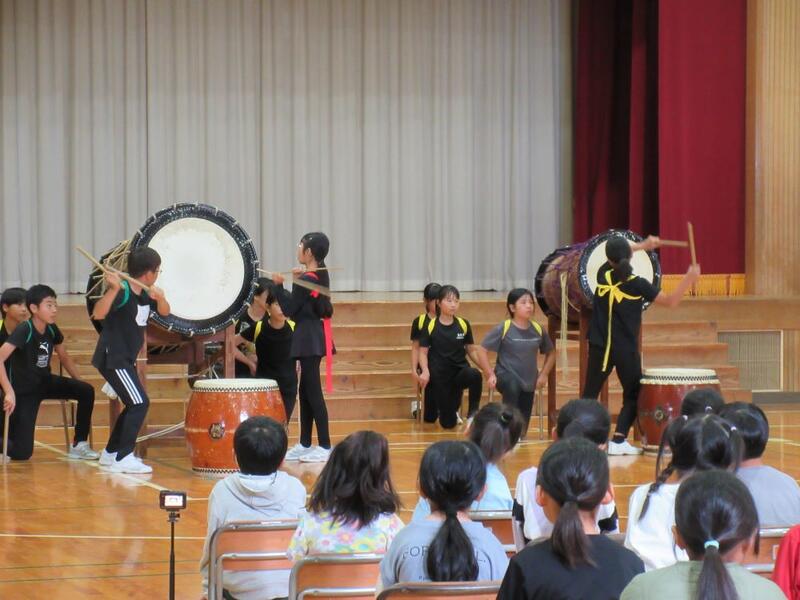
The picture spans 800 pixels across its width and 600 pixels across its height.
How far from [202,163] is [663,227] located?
4.85 metres

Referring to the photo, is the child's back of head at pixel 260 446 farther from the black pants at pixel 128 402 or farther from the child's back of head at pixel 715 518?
the black pants at pixel 128 402

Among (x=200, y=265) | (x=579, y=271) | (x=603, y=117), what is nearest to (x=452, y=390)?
(x=579, y=271)

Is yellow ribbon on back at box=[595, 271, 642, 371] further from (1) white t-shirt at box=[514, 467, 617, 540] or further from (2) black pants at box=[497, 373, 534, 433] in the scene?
(1) white t-shirt at box=[514, 467, 617, 540]

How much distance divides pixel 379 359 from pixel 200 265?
3.05m

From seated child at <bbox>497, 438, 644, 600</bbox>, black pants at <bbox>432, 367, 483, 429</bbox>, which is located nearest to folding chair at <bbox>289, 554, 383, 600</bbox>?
seated child at <bbox>497, 438, 644, 600</bbox>

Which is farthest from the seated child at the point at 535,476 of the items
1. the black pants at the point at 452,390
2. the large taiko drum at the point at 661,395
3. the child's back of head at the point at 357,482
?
the black pants at the point at 452,390

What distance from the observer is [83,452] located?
7.95 meters

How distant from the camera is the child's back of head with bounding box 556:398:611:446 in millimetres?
3971

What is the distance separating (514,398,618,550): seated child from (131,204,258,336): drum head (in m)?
4.00

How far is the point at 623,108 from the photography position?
13.5 m

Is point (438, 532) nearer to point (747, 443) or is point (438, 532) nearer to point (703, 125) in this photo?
point (747, 443)

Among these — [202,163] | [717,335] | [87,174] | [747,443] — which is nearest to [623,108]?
[717,335]

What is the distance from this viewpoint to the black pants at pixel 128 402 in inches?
288

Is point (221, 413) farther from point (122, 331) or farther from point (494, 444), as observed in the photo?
point (494, 444)
